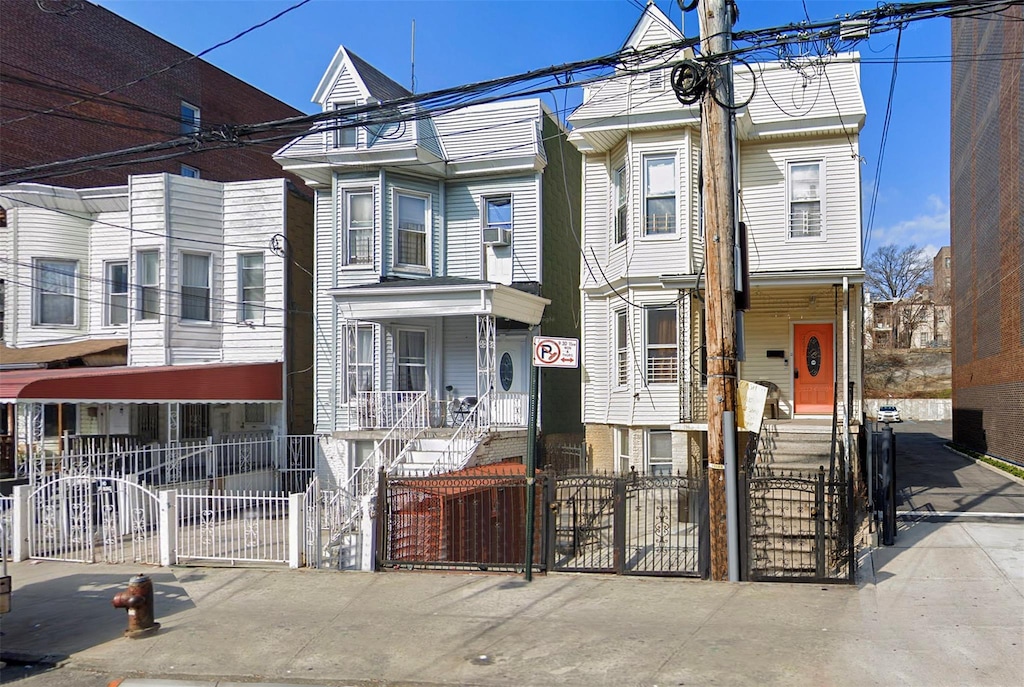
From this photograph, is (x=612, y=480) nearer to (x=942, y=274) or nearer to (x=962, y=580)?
(x=962, y=580)

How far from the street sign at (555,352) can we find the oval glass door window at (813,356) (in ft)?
29.9

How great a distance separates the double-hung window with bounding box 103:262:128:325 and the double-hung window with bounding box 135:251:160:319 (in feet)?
3.38

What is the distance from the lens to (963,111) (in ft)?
97.4

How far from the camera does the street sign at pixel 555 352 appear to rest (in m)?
9.65

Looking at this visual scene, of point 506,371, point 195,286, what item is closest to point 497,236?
point 506,371

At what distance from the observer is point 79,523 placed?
12688mm

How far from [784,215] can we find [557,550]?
963 centimetres

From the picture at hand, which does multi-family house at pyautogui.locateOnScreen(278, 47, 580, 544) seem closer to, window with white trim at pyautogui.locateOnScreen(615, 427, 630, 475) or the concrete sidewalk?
window with white trim at pyautogui.locateOnScreen(615, 427, 630, 475)

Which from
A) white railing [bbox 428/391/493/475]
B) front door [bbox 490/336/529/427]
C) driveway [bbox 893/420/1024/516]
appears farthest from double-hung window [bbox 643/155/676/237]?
driveway [bbox 893/420/1024/516]

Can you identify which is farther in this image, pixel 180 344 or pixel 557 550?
pixel 180 344

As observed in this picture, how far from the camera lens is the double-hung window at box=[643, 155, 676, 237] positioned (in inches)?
642

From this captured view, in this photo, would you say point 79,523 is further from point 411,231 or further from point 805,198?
point 805,198

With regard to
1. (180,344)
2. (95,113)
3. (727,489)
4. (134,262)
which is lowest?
(727,489)

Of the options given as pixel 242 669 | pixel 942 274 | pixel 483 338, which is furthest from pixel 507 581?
pixel 942 274
